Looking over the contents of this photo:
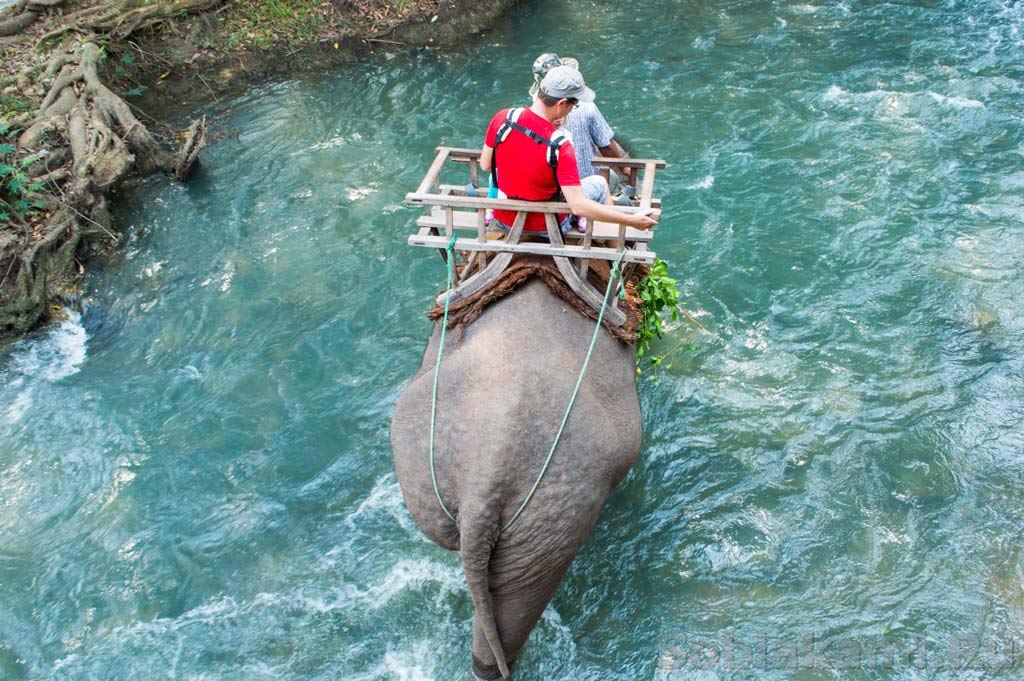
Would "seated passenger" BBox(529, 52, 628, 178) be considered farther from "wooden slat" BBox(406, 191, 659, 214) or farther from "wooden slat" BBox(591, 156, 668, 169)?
"wooden slat" BBox(406, 191, 659, 214)

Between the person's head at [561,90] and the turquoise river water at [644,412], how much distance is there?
11.8 feet

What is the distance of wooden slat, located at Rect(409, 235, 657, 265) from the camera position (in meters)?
5.17

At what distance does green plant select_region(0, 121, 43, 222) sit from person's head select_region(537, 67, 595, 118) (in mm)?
8085

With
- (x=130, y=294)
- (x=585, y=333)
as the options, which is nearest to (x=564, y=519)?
(x=585, y=333)

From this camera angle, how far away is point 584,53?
1352 cm

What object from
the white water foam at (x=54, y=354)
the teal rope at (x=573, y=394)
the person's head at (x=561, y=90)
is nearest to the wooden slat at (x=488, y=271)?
the teal rope at (x=573, y=394)

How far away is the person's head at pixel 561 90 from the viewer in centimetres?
468

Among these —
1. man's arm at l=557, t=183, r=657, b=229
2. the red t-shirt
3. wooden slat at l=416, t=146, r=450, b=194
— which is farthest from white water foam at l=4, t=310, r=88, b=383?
man's arm at l=557, t=183, r=657, b=229

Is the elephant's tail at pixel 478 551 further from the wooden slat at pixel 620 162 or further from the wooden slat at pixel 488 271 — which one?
the wooden slat at pixel 620 162

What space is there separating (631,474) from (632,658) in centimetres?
171

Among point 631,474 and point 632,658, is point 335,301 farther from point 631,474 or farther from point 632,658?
point 632,658

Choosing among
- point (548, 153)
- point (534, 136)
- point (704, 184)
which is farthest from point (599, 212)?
point (704, 184)

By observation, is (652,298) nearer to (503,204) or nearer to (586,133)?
(586,133)

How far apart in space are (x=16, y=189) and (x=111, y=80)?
364cm
